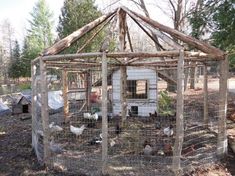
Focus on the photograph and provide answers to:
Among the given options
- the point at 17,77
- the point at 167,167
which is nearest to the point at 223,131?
the point at 167,167

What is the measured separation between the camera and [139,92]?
1480cm

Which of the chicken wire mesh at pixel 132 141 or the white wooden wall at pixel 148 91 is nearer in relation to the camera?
the chicken wire mesh at pixel 132 141

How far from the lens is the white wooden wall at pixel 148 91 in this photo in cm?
1316

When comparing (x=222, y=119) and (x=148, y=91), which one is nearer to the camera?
(x=222, y=119)

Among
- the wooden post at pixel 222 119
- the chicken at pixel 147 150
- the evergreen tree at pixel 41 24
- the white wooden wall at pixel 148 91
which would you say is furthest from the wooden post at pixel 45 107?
the evergreen tree at pixel 41 24

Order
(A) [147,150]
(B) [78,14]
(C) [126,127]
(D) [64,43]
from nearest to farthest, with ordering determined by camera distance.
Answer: (D) [64,43], (A) [147,150], (C) [126,127], (B) [78,14]

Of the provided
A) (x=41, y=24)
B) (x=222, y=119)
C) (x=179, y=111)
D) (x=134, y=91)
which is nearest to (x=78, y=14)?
(x=134, y=91)

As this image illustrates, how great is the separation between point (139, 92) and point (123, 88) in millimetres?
4000

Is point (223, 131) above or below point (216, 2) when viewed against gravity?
below

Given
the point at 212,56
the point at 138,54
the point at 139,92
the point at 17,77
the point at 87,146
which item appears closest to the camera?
the point at 138,54

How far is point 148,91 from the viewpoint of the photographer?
1323 centimetres

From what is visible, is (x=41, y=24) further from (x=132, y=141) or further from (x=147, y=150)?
(x=147, y=150)

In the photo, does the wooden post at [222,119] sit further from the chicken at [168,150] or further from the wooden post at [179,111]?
the wooden post at [179,111]

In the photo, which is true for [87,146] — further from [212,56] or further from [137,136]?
[212,56]
